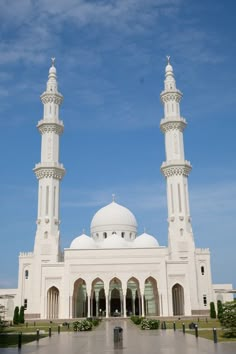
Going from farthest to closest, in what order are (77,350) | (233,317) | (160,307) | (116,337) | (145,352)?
1. (160,307)
2. (233,317)
3. (116,337)
4. (77,350)
5. (145,352)

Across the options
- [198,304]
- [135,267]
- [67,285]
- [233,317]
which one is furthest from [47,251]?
[233,317]

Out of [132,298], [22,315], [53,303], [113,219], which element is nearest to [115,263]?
[53,303]

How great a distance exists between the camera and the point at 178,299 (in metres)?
48.1

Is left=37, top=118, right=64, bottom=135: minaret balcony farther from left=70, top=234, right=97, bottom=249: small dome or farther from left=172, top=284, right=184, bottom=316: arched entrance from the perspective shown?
left=172, top=284, right=184, bottom=316: arched entrance

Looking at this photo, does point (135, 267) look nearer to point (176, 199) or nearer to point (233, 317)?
point (176, 199)

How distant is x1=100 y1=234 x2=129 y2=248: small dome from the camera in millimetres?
51094

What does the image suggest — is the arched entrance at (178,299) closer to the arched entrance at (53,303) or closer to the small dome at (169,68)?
the arched entrance at (53,303)

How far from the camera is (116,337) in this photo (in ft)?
56.3

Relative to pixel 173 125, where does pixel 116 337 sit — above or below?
below

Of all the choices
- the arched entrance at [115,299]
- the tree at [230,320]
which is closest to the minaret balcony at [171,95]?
the arched entrance at [115,299]

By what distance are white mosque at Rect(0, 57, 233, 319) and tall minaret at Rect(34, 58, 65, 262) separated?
0.11m

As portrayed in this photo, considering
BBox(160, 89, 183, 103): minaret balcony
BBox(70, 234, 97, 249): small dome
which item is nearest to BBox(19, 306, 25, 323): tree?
BBox(70, 234, 97, 249): small dome

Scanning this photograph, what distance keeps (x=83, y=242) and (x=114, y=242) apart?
4710 millimetres

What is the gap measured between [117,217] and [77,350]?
42285mm
